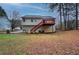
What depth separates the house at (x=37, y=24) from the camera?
2260 millimetres

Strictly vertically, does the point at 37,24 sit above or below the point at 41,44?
above

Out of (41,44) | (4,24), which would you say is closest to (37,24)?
(41,44)

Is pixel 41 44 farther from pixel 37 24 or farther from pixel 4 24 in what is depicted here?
pixel 4 24

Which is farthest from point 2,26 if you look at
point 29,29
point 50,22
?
point 50,22

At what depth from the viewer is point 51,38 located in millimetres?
2271

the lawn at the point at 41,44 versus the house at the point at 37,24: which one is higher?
the house at the point at 37,24

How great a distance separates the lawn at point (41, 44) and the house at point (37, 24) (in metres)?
0.06

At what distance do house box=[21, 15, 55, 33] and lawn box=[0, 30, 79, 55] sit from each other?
0.06 meters

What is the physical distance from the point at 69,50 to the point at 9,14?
2.34 ft

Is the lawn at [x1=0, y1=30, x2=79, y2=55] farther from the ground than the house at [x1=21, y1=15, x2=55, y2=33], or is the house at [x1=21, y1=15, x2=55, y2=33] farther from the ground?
the house at [x1=21, y1=15, x2=55, y2=33]

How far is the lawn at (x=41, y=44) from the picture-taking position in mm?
2242

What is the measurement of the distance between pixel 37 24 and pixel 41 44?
0.69 feet

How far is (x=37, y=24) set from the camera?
7.48 ft

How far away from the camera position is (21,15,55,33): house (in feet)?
7.41
